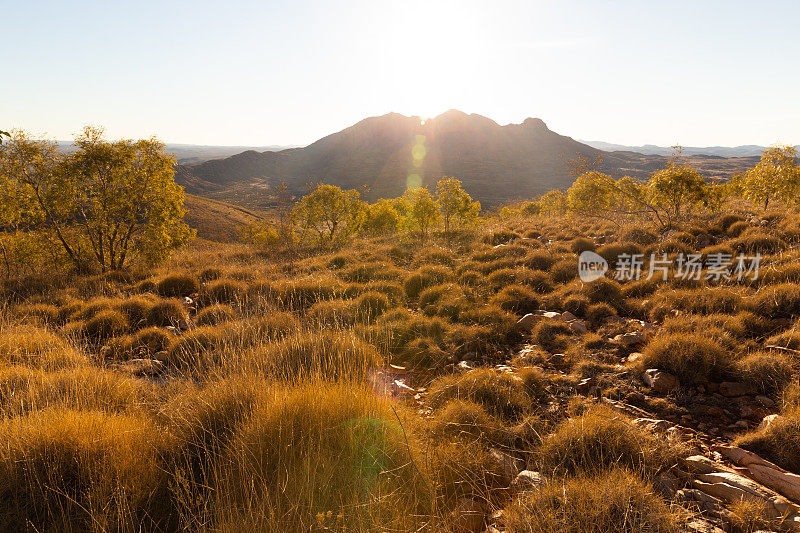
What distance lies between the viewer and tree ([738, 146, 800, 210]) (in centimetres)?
1376

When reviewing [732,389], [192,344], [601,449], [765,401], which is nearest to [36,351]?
[192,344]

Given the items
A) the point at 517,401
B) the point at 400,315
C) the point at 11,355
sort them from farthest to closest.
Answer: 1. the point at 400,315
2. the point at 11,355
3. the point at 517,401

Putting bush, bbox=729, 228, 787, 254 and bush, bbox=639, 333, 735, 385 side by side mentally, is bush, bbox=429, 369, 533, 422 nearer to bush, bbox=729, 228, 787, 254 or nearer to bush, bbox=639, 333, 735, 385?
bush, bbox=639, 333, 735, 385

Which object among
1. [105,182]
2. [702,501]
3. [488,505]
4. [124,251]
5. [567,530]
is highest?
[105,182]

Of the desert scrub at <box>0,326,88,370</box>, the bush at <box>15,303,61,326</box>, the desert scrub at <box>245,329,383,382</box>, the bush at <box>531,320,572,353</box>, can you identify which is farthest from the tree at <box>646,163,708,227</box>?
the bush at <box>15,303,61,326</box>

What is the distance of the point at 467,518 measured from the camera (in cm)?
266

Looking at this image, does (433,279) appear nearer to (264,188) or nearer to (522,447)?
(522,447)

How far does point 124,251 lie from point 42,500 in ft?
38.6

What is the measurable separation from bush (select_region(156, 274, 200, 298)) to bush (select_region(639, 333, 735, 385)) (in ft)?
32.8

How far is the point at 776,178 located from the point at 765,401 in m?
15.6

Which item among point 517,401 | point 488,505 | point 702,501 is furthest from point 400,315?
point 702,501

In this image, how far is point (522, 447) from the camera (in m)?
3.47

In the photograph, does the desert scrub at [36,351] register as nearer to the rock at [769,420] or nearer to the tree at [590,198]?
the rock at [769,420]

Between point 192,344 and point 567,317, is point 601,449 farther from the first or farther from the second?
point 192,344
